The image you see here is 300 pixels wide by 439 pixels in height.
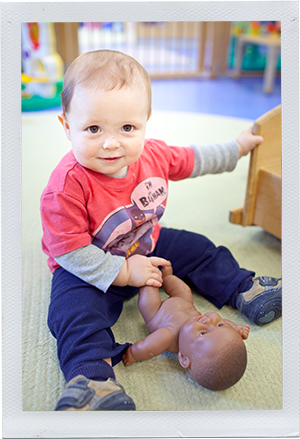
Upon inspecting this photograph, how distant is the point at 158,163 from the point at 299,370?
43cm

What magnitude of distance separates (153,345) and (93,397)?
12 centimetres

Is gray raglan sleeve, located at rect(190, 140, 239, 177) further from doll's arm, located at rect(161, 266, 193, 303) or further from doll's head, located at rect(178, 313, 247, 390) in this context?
doll's head, located at rect(178, 313, 247, 390)

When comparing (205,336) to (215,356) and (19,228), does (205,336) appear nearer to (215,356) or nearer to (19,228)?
(215,356)

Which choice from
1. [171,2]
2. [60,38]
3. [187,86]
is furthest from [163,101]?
[171,2]

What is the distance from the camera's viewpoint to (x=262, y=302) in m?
0.66

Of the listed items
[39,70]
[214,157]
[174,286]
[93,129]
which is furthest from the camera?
[39,70]

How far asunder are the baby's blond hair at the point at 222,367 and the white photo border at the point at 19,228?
0.04 m

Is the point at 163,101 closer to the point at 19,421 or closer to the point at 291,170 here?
the point at 291,170

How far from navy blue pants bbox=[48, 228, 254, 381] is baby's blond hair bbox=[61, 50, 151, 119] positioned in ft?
0.97

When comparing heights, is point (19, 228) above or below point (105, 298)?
above

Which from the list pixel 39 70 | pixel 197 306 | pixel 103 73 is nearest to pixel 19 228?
pixel 103 73

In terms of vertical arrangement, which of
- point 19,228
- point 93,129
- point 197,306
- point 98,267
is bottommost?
point 197,306

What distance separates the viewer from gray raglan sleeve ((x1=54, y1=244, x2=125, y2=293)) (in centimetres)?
61

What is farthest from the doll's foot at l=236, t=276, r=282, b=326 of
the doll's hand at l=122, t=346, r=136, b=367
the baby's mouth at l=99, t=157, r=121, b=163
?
the baby's mouth at l=99, t=157, r=121, b=163
